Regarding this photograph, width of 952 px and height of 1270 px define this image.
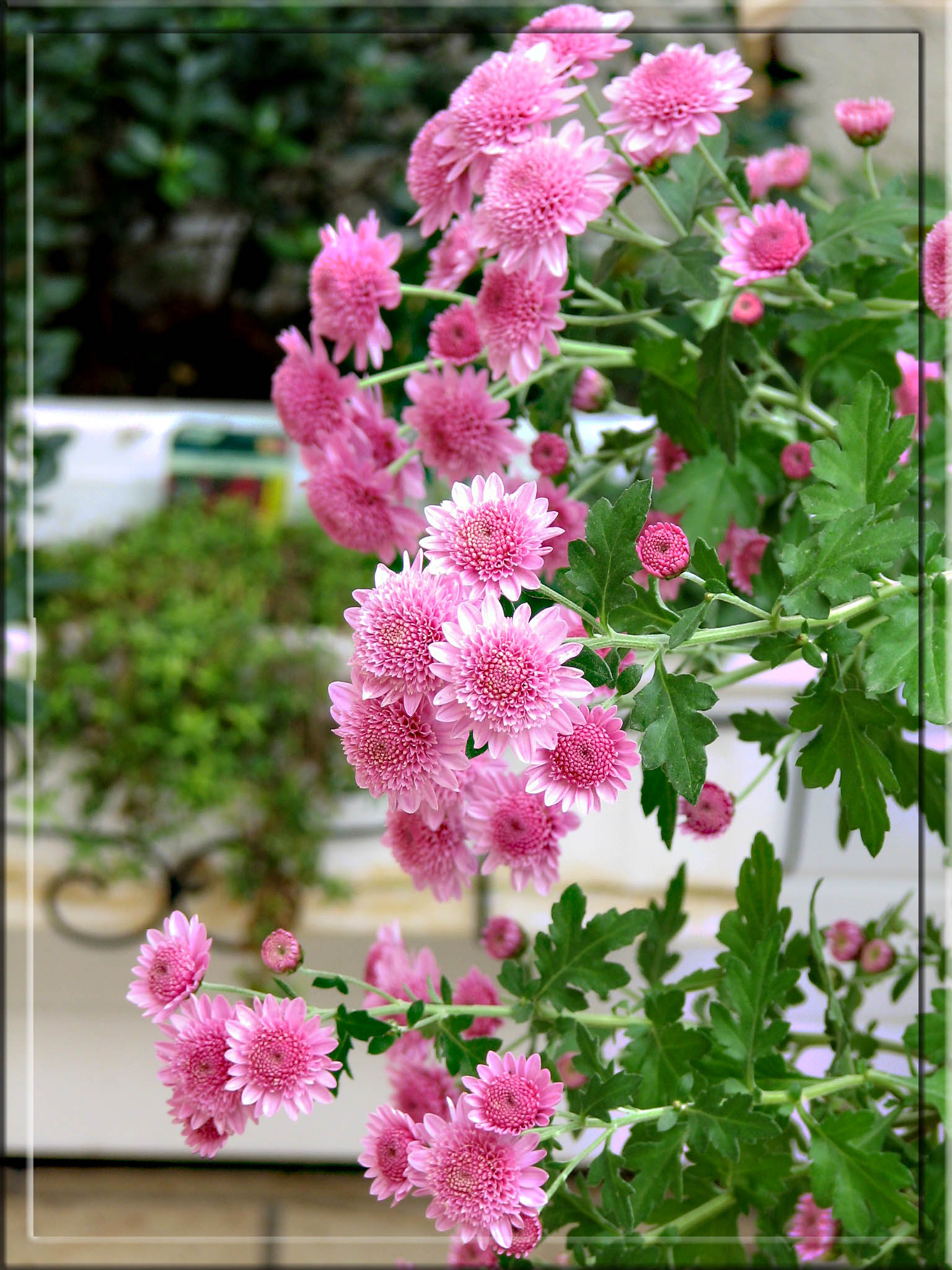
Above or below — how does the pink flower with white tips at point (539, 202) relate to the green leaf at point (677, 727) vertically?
above

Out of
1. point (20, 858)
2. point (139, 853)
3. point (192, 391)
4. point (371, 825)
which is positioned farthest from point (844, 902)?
point (192, 391)

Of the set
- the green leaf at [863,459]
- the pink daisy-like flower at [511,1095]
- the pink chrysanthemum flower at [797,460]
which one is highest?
the pink chrysanthemum flower at [797,460]

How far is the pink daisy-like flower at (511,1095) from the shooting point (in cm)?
30

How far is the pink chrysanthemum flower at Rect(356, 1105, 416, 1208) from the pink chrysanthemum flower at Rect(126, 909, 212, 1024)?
6 cm

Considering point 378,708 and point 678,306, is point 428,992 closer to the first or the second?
point 378,708

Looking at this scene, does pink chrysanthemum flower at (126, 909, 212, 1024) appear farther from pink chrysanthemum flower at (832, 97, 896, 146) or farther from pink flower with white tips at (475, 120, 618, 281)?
pink chrysanthemum flower at (832, 97, 896, 146)

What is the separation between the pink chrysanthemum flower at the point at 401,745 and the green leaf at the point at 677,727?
4 cm

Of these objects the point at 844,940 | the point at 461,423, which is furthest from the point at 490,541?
the point at 844,940

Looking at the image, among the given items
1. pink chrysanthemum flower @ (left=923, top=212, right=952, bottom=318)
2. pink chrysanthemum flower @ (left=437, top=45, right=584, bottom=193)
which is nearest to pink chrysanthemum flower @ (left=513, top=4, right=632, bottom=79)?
pink chrysanthemum flower @ (left=437, top=45, right=584, bottom=193)

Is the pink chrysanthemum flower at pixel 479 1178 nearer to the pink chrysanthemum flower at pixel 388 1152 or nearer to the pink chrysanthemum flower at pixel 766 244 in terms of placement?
the pink chrysanthemum flower at pixel 388 1152

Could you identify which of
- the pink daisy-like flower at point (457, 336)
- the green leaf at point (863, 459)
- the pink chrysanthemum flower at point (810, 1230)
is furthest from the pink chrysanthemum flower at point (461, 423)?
the pink chrysanthemum flower at point (810, 1230)

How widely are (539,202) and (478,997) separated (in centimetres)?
24

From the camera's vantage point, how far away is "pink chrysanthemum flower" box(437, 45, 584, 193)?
337mm

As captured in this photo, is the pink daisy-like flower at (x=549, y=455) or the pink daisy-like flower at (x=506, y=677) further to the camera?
the pink daisy-like flower at (x=549, y=455)
